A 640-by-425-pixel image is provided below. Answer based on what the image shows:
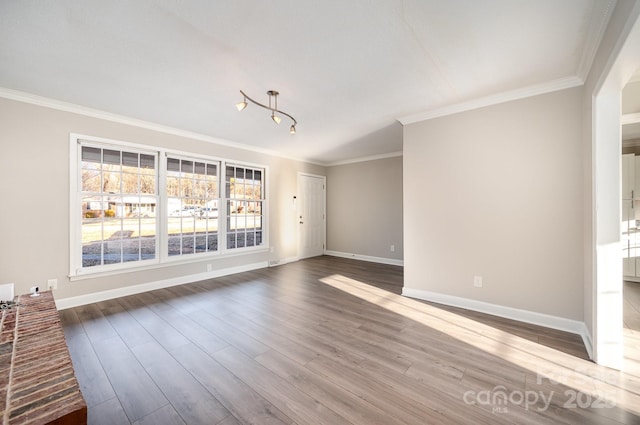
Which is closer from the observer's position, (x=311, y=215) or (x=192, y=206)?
(x=192, y=206)

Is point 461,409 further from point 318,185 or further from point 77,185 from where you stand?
point 318,185

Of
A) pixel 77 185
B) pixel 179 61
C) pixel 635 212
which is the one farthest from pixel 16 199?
pixel 635 212

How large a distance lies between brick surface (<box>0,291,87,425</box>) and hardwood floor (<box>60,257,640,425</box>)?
0.53 meters

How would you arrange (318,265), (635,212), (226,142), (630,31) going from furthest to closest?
(318,265), (226,142), (635,212), (630,31)

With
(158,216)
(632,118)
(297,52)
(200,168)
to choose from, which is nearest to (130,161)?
(158,216)

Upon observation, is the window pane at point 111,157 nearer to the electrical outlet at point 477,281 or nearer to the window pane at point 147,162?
the window pane at point 147,162

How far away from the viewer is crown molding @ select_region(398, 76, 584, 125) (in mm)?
2584

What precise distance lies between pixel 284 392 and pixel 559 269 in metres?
3.00

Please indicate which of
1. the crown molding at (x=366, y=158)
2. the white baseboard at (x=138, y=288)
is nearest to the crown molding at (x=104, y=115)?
the white baseboard at (x=138, y=288)

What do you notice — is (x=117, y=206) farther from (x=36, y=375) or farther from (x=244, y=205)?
(x=36, y=375)

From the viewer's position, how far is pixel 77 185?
10.7ft

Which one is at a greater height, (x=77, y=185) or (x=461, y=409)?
(x=77, y=185)

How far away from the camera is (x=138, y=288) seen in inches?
147

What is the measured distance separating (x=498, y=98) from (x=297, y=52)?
2.40 metres
